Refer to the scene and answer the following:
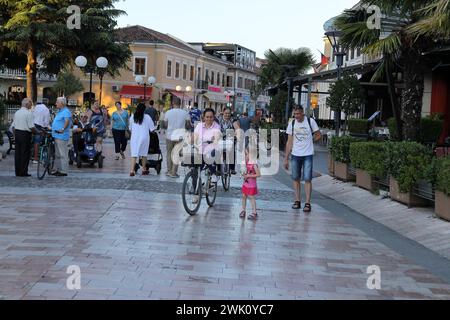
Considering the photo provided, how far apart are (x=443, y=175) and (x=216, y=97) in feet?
233

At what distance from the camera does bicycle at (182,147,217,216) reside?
29.5 ft

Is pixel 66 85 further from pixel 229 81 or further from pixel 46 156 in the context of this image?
pixel 46 156

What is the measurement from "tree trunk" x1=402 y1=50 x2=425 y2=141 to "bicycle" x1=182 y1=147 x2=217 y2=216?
5146 mm

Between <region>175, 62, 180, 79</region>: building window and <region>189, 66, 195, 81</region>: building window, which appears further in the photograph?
<region>189, 66, 195, 81</region>: building window

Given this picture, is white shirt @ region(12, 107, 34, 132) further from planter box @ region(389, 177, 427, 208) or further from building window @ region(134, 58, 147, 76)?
building window @ region(134, 58, 147, 76)

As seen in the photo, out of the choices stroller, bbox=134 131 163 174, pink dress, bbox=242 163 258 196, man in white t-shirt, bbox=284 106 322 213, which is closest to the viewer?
pink dress, bbox=242 163 258 196

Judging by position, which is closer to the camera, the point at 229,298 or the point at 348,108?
the point at 229,298

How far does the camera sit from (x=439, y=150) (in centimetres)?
1321

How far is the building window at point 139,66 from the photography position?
196ft

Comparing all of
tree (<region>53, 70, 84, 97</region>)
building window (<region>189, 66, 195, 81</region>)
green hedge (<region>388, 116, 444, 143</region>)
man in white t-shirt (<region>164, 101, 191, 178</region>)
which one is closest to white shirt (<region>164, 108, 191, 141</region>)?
man in white t-shirt (<region>164, 101, 191, 178</region>)
